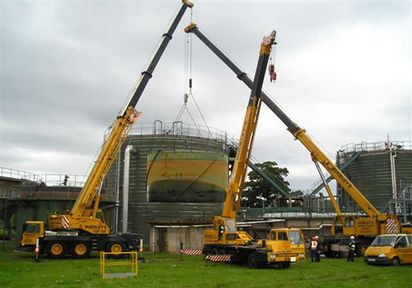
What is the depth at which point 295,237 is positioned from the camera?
2200cm

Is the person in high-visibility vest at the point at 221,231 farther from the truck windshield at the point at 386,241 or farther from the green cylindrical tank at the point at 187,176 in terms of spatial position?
the green cylindrical tank at the point at 187,176

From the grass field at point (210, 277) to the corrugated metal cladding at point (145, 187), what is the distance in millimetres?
17370

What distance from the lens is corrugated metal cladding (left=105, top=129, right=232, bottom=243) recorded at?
3975 centimetres

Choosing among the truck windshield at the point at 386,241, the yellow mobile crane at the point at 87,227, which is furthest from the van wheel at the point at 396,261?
the yellow mobile crane at the point at 87,227

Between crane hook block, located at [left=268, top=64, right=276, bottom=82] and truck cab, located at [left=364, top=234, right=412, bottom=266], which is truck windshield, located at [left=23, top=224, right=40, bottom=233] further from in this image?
truck cab, located at [left=364, top=234, right=412, bottom=266]

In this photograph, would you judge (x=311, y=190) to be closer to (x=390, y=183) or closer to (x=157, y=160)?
(x=390, y=183)

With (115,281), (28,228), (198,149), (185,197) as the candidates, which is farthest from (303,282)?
(198,149)

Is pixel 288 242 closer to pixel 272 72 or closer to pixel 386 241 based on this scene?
pixel 386 241

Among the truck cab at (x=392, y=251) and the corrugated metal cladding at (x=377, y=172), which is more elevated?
the corrugated metal cladding at (x=377, y=172)

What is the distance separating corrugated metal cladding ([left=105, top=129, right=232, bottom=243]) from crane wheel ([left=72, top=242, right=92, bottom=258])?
10.8 m

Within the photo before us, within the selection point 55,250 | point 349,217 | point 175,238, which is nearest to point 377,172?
point 349,217

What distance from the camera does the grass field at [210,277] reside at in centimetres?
1558

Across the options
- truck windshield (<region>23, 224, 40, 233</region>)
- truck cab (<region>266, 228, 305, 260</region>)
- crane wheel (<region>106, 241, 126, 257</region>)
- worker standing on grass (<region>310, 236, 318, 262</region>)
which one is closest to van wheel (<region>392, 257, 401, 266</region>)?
worker standing on grass (<region>310, 236, 318, 262</region>)

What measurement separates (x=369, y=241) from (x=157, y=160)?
709 inches
